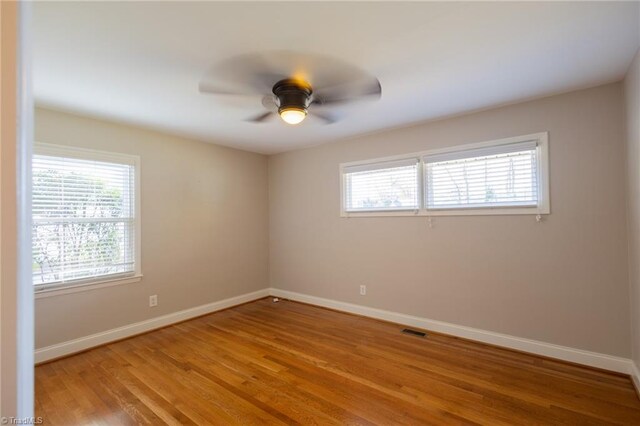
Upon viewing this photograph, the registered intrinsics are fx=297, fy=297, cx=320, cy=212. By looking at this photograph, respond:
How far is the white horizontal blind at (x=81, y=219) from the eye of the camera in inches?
110

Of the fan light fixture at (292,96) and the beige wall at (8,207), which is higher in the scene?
the fan light fixture at (292,96)

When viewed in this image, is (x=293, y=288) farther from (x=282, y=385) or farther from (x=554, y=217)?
(x=554, y=217)

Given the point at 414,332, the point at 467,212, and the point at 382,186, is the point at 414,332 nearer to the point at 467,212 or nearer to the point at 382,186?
the point at 467,212

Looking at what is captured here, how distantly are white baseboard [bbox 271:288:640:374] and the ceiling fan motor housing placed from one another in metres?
2.74

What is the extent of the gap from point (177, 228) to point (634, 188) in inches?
177

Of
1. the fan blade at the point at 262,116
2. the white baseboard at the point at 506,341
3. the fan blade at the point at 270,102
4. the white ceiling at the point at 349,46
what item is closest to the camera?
the white ceiling at the point at 349,46

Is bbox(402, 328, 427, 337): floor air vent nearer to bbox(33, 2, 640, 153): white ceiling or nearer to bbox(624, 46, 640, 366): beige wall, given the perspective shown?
bbox(624, 46, 640, 366): beige wall

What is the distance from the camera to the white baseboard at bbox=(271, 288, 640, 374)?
2.48 meters

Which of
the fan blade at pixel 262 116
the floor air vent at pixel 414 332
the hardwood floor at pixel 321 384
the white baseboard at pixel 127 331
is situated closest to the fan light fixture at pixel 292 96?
the fan blade at pixel 262 116

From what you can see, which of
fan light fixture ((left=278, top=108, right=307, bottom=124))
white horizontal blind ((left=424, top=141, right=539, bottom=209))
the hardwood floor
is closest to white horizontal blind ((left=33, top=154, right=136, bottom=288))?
the hardwood floor

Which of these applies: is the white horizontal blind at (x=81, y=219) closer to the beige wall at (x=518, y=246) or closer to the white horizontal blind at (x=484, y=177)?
the beige wall at (x=518, y=246)

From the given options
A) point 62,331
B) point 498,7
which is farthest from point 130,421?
point 498,7

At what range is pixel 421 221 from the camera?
3467mm

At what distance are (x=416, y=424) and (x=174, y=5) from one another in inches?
111
